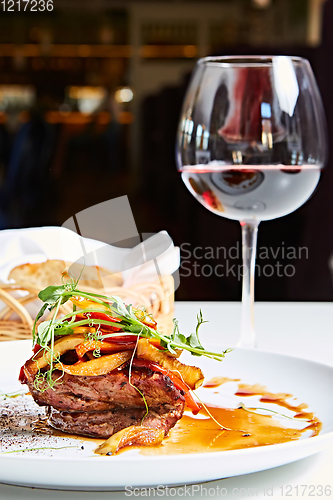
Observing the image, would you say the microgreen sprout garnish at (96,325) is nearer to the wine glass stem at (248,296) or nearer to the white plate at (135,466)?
the white plate at (135,466)

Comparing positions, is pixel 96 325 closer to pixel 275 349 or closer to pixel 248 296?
pixel 248 296

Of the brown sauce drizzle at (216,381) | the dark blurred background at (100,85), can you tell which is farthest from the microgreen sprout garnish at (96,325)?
the dark blurred background at (100,85)

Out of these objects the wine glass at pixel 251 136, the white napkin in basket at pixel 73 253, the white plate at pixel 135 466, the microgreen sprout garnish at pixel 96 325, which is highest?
the wine glass at pixel 251 136

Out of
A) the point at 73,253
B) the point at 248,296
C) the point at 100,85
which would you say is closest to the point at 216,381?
the point at 248,296

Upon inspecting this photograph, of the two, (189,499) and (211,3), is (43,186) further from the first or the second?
(189,499)

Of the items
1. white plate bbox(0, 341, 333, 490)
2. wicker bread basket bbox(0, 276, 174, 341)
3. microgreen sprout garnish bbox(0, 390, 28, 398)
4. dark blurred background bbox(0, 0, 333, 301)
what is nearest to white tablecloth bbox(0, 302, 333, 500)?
white plate bbox(0, 341, 333, 490)

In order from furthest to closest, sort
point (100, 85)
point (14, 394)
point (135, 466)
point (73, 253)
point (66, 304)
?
1. point (100, 85)
2. point (73, 253)
3. point (66, 304)
4. point (14, 394)
5. point (135, 466)

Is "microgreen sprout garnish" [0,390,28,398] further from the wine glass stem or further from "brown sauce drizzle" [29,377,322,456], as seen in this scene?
the wine glass stem
